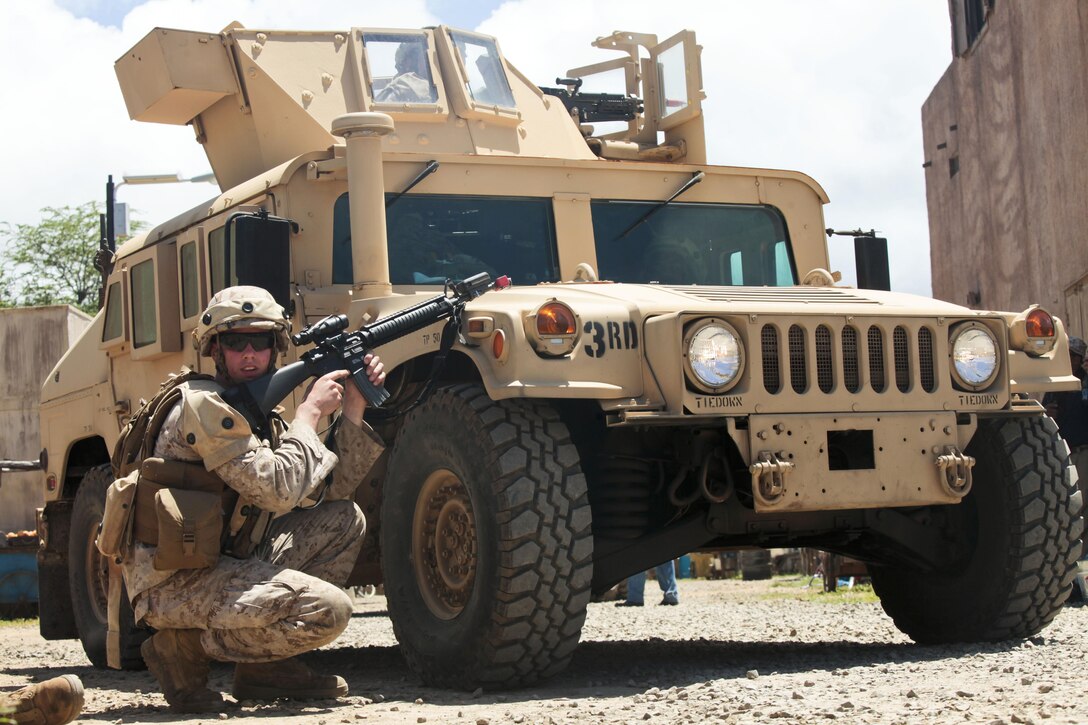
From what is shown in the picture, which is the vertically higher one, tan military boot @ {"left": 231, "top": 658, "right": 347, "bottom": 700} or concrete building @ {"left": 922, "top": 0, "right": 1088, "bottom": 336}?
concrete building @ {"left": 922, "top": 0, "right": 1088, "bottom": 336}

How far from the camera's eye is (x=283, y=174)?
691 centimetres

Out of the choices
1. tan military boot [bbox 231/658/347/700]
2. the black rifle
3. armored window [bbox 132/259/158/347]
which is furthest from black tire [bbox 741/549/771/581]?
tan military boot [bbox 231/658/347/700]

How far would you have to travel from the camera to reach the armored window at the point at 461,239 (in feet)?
22.5

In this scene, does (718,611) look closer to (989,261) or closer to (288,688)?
(288,688)

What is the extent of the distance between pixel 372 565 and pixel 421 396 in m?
0.99

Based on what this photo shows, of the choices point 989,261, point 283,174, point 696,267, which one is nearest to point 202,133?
point 283,174

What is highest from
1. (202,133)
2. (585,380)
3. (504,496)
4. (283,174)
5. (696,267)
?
(202,133)

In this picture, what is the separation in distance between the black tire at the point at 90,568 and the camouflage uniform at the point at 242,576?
2.84m

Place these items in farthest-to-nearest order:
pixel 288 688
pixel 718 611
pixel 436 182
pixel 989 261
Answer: pixel 989 261 < pixel 718 611 < pixel 436 182 < pixel 288 688

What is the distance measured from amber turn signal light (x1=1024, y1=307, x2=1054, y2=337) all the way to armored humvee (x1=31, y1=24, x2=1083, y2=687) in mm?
33

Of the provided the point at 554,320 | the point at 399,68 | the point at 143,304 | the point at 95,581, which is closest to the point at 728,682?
the point at 554,320

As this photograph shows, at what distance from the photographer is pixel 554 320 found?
561 centimetres

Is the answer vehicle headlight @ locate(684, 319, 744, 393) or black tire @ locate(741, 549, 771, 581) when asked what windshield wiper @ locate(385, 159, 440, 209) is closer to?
vehicle headlight @ locate(684, 319, 744, 393)

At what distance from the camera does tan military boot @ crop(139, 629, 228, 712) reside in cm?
530
